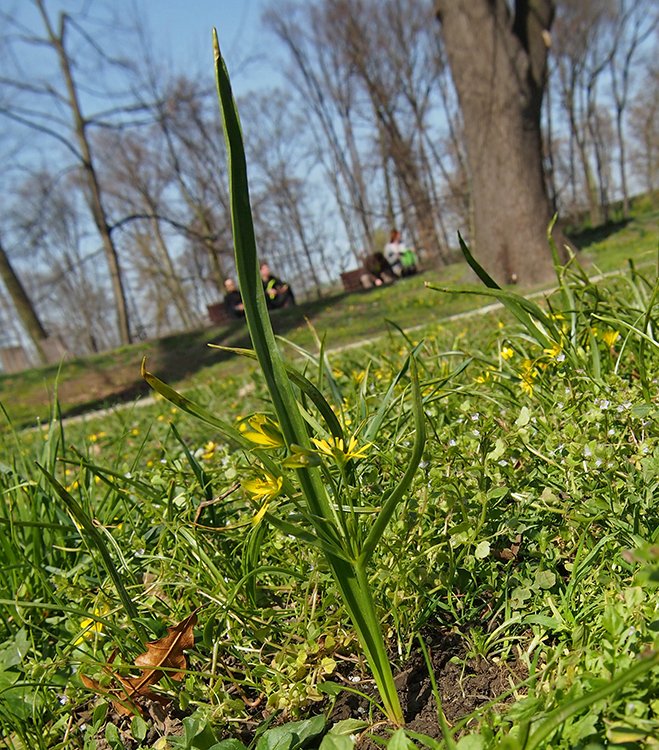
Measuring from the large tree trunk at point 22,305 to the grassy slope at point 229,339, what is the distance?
201 inches

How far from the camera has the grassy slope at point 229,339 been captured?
366 inches

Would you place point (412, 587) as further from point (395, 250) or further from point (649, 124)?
point (649, 124)

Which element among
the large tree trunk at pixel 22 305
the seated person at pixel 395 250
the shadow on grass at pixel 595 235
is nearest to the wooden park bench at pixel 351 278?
the seated person at pixel 395 250

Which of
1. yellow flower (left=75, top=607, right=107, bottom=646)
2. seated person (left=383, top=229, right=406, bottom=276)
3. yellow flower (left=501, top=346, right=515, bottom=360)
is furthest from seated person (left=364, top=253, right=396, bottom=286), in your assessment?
yellow flower (left=75, top=607, right=107, bottom=646)

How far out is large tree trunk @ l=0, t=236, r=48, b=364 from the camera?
16.8 meters

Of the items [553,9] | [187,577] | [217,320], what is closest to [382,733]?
[187,577]

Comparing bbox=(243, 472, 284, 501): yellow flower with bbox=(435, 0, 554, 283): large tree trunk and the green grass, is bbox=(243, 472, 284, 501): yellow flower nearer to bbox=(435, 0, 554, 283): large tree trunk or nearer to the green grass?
the green grass

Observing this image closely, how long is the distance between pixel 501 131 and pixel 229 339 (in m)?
5.94

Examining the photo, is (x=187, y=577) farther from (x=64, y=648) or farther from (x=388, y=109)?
(x=388, y=109)

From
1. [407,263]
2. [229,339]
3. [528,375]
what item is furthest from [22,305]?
[528,375]

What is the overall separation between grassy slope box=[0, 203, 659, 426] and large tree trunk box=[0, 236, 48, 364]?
510cm

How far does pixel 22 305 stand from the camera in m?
17.3

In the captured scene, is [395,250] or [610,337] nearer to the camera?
[610,337]

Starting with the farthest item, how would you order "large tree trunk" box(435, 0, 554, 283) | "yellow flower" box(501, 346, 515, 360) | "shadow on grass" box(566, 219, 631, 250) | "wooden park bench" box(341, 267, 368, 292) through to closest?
"wooden park bench" box(341, 267, 368, 292)
"shadow on grass" box(566, 219, 631, 250)
"large tree trunk" box(435, 0, 554, 283)
"yellow flower" box(501, 346, 515, 360)
